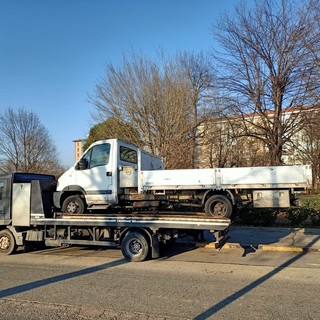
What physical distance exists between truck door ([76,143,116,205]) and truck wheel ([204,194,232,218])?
260cm

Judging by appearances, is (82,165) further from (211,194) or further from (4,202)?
(211,194)

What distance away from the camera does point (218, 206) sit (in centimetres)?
1074

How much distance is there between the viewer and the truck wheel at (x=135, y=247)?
924 centimetres

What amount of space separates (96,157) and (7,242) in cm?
339

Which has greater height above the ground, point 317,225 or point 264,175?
point 264,175

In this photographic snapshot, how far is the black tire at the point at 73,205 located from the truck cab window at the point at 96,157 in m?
0.89

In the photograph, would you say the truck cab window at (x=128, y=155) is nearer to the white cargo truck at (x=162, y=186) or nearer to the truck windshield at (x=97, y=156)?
the white cargo truck at (x=162, y=186)

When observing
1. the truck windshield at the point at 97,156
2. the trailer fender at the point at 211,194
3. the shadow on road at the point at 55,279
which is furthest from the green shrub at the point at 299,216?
the shadow on road at the point at 55,279

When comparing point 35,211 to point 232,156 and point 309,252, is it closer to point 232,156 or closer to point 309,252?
point 309,252

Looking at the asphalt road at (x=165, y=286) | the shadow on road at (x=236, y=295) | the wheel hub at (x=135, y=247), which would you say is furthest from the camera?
the wheel hub at (x=135, y=247)

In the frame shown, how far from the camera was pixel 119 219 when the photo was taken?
968 centimetres

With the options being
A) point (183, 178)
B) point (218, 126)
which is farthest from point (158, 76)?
point (183, 178)

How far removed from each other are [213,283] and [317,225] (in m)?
8.34

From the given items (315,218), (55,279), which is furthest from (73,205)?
(315,218)
